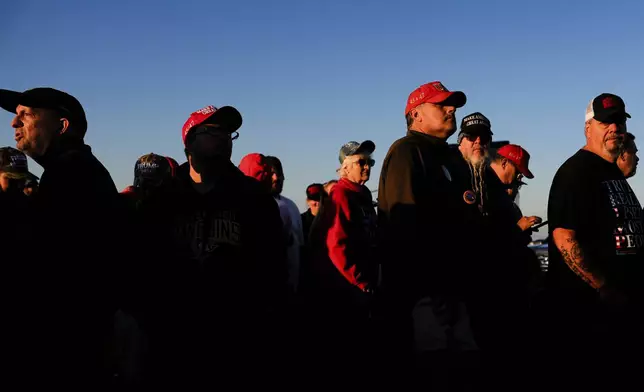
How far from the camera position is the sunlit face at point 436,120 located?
438 cm

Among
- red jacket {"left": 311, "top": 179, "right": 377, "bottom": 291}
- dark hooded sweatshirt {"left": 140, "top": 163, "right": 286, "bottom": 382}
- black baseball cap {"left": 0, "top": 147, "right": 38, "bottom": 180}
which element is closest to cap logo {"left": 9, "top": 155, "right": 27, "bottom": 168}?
black baseball cap {"left": 0, "top": 147, "right": 38, "bottom": 180}

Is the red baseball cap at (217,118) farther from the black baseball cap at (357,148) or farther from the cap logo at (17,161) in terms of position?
the cap logo at (17,161)

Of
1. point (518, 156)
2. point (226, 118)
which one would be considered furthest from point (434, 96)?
point (518, 156)

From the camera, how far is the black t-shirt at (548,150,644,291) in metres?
4.59

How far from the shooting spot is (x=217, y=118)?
4.24m

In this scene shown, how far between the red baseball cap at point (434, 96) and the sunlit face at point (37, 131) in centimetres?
203

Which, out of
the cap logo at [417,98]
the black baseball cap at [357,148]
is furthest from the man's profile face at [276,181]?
the cap logo at [417,98]

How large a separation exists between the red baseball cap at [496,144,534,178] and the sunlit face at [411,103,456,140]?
3124mm

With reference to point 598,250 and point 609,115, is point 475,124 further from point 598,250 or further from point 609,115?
point 598,250

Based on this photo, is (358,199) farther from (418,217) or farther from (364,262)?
(418,217)

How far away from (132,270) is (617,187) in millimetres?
3040

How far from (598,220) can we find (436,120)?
1219 mm

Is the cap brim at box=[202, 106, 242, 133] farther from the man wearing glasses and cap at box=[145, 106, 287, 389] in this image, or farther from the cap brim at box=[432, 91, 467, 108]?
the cap brim at box=[432, 91, 467, 108]

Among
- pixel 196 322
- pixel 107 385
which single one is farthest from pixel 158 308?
pixel 107 385
